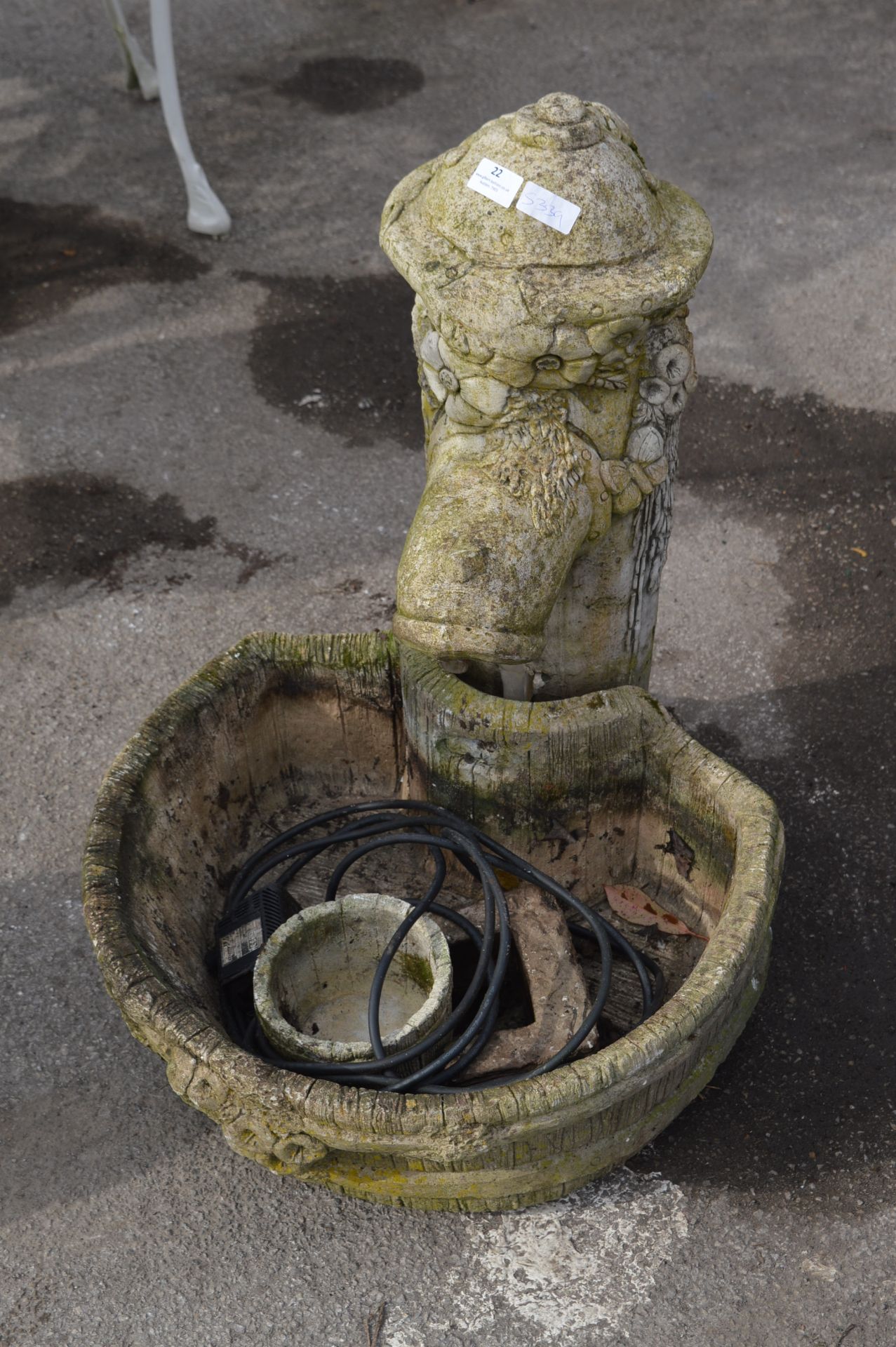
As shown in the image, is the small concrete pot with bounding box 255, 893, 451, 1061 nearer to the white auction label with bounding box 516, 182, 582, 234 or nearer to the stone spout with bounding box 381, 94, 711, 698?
the stone spout with bounding box 381, 94, 711, 698

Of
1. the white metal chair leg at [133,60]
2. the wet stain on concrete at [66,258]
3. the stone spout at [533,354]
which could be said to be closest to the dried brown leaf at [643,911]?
the stone spout at [533,354]

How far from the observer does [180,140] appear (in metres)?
6.08

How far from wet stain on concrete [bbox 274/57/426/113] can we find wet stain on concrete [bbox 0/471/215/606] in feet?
10.5

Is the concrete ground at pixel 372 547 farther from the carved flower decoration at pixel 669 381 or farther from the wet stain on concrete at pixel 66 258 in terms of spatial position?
the carved flower decoration at pixel 669 381

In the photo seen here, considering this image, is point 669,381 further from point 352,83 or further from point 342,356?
point 352,83

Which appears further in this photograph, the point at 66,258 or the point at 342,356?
the point at 66,258

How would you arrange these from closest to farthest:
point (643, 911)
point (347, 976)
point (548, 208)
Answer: point (548, 208) → point (347, 976) → point (643, 911)

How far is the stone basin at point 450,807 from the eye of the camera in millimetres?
2527

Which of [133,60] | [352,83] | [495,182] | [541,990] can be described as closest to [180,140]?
[133,60]

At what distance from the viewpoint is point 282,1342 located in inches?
108

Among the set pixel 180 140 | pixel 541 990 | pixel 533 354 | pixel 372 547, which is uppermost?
pixel 533 354

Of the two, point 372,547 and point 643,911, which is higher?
point 643,911

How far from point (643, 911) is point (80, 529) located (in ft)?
8.58

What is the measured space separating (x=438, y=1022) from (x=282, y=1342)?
2.32 ft
